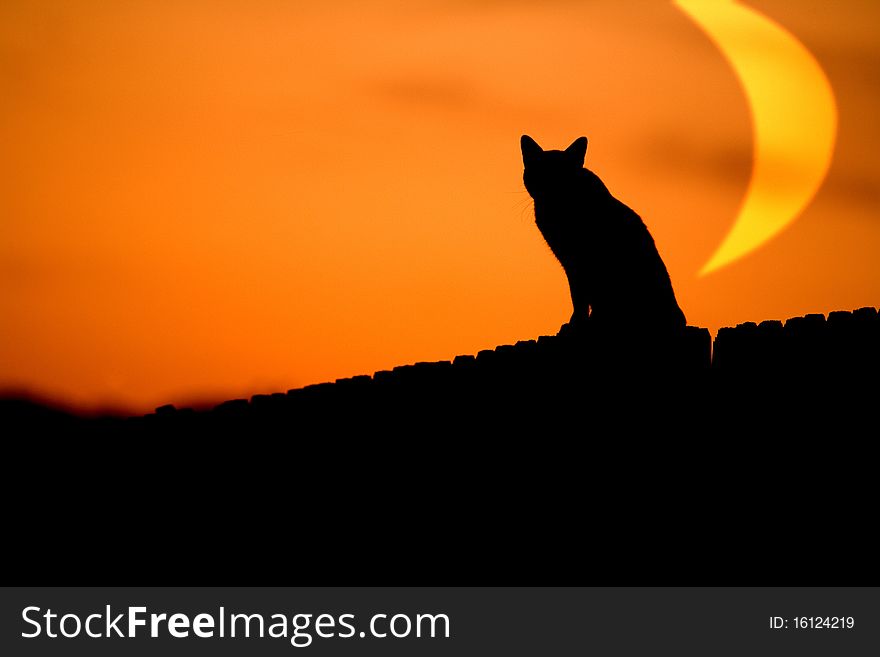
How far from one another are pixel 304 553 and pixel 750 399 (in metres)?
2.12

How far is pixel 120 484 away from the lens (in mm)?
5293

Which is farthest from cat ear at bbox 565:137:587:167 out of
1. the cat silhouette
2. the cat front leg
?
the cat front leg

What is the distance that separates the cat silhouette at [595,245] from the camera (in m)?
8.09

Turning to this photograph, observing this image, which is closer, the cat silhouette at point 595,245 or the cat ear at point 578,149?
the cat silhouette at point 595,245

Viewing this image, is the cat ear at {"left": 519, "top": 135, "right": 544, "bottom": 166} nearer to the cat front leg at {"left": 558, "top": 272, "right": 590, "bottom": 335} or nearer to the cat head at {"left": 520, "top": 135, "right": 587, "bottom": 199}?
the cat head at {"left": 520, "top": 135, "right": 587, "bottom": 199}

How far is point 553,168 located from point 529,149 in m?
0.41

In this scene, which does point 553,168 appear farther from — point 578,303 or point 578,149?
point 578,303

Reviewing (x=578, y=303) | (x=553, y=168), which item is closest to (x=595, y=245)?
(x=578, y=303)

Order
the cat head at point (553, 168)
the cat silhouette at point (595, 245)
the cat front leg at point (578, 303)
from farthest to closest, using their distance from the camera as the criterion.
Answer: the cat head at point (553, 168), the cat front leg at point (578, 303), the cat silhouette at point (595, 245)

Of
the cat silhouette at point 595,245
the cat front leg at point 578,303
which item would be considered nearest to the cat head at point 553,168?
the cat silhouette at point 595,245

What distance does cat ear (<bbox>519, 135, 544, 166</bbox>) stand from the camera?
9.49 metres

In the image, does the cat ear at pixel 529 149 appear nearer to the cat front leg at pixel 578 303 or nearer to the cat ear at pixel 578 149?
the cat ear at pixel 578 149

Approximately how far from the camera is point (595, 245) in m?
8.54

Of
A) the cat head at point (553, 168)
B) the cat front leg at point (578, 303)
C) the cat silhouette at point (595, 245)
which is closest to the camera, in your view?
the cat silhouette at point (595, 245)
